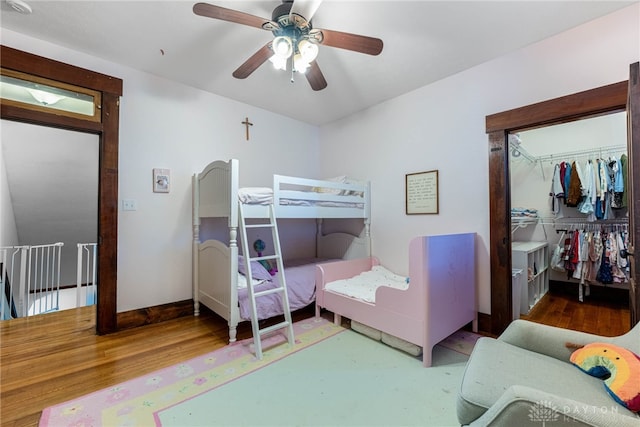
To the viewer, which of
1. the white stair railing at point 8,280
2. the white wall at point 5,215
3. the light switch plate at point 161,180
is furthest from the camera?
the white wall at point 5,215

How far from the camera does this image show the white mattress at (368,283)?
239 cm

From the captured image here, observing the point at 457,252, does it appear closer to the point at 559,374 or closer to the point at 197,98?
the point at 559,374

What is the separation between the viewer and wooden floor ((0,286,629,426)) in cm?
161

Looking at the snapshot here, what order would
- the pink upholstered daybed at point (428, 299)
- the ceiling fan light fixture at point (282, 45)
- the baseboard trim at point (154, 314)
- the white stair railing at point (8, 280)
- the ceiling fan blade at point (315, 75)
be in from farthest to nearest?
the white stair railing at point (8, 280) < the baseboard trim at point (154, 314) < the ceiling fan blade at point (315, 75) < the pink upholstered daybed at point (428, 299) < the ceiling fan light fixture at point (282, 45)

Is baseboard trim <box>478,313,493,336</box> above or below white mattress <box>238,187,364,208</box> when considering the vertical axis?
below

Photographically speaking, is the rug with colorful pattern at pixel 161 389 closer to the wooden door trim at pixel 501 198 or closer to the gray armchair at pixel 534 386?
the gray armchair at pixel 534 386

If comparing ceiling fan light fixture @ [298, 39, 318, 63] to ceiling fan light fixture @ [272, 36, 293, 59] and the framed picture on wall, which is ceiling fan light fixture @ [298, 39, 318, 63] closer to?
ceiling fan light fixture @ [272, 36, 293, 59]

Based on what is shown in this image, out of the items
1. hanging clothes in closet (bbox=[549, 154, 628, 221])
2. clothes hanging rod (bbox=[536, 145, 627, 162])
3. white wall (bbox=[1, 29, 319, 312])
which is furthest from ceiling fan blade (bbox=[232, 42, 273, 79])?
clothes hanging rod (bbox=[536, 145, 627, 162])

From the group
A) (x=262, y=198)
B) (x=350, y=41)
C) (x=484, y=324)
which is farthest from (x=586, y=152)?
(x=262, y=198)

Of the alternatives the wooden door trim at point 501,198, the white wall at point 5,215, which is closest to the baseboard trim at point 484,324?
the wooden door trim at point 501,198

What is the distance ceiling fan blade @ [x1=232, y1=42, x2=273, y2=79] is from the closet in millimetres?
2735

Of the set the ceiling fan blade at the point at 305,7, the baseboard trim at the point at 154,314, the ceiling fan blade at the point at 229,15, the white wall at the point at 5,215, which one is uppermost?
the ceiling fan blade at the point at 229,15

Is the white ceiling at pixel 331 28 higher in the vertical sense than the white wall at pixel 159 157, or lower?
higher

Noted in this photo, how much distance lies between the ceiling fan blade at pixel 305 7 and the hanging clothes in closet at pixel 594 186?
3783 millimetres
